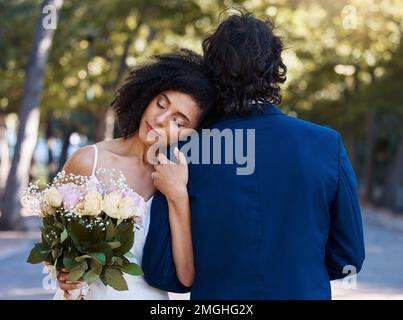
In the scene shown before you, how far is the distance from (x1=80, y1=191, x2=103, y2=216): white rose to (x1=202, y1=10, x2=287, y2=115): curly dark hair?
588 mm

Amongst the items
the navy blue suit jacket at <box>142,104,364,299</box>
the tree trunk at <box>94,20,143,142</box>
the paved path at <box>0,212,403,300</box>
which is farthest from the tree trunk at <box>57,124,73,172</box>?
the navy blue suit jacket at <box>142,104,364,299</box>

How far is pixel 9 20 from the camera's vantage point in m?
19.6

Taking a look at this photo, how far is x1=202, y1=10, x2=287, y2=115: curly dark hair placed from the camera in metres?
3.01

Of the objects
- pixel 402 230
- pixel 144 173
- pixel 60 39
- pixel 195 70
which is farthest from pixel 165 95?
pixel 402 230

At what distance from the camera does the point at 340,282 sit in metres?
11.7

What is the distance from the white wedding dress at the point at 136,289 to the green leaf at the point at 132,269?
101 mm

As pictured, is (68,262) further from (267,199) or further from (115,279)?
(267,199)

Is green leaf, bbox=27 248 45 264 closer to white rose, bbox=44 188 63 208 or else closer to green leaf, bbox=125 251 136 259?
white rose, bbox=44 188 63 208

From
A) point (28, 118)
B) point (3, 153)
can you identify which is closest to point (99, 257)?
point (28, 118)

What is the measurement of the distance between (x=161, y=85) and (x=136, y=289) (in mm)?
838

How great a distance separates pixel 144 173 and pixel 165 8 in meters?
17.7

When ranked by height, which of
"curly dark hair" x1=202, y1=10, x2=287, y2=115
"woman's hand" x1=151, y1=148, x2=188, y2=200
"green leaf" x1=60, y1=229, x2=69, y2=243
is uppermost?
"curly dark hair" x1=202, y1=10, x2=287, y2=115

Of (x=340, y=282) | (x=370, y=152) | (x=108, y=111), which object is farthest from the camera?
(x=370, y=152)

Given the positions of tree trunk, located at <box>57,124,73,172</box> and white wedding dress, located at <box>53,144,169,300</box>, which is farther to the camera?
tree trunk, located at <box>57,124,73,172</box>
